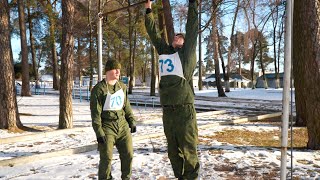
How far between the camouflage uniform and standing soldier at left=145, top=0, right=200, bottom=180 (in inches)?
23.9

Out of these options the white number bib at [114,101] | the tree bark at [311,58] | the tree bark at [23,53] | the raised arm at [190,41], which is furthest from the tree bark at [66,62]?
the tree bark at [23,53]

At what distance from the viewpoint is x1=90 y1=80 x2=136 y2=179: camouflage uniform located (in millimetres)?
3920

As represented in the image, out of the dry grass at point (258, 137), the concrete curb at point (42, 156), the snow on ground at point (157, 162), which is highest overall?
the concrete curb at point (42, 156)

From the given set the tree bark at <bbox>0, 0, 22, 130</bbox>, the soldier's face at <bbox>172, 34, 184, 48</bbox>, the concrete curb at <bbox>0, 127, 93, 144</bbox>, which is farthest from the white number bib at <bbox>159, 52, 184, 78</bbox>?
the tree bark at <bbox>0, 0, 22, 130</bbox>

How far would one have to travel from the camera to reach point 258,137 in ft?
26.6

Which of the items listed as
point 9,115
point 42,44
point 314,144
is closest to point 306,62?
point 314,144

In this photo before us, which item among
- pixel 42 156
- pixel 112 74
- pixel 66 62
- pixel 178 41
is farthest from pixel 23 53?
pixel 178 41

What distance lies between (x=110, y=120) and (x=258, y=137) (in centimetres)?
526

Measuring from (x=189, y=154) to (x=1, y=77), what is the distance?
7061 mm

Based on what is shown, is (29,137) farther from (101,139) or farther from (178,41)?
(178,41)

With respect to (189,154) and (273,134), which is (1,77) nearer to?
(189,154)

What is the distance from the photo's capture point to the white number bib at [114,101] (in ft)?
13.3

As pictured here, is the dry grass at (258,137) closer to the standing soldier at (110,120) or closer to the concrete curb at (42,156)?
the concrete curb at (42,156)

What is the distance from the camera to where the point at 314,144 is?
20.9 ft
